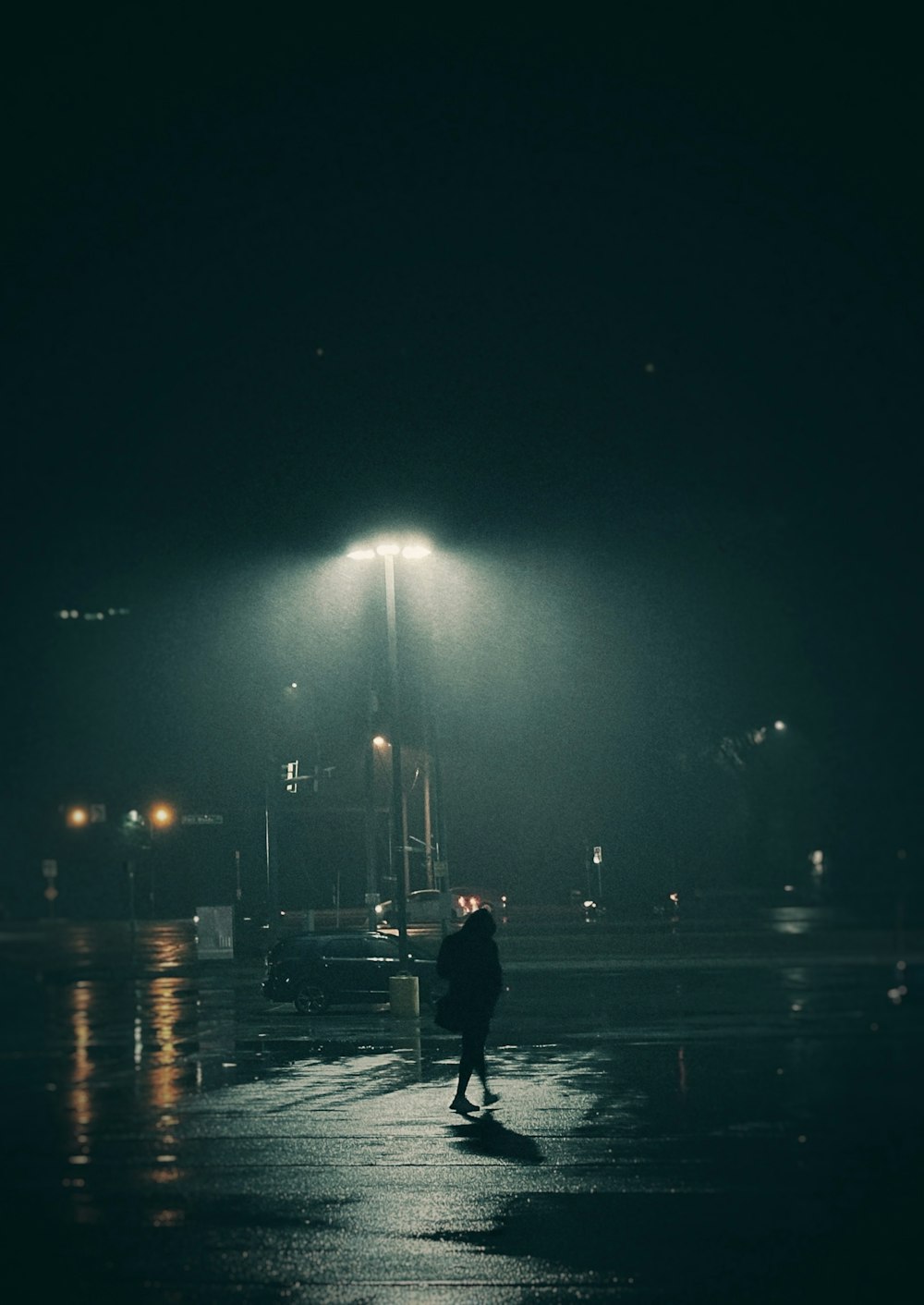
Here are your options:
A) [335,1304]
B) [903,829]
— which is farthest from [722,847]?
[335,1304]

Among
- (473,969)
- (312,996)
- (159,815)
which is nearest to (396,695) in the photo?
(312,996)

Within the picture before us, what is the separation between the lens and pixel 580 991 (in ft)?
95.9

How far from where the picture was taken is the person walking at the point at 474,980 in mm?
14930

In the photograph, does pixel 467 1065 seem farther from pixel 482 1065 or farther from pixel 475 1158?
pixel 475 1158

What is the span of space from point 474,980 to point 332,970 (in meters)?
13.0

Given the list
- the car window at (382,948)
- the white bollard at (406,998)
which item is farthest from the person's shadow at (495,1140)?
the car window at (382,948)

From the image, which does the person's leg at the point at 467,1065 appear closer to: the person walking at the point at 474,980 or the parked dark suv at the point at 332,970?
the person walking at the point at 474,980

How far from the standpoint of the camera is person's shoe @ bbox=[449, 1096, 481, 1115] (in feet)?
45.9

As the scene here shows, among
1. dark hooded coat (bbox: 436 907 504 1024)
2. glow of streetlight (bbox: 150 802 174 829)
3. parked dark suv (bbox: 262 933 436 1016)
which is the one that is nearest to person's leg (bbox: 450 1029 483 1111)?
dark hooded coat (bbox: 436 907 504 1024)

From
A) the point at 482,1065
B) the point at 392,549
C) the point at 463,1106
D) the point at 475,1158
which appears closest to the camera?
the point at 475,1158

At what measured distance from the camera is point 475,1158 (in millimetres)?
11453

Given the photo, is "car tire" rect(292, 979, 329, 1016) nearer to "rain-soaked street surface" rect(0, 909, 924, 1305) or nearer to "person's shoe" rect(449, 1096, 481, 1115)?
"rain-soaked street surface" rect(0, 909, 924, 1305)

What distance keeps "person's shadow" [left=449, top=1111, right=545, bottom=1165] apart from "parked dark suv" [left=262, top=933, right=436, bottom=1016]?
14.1 meters

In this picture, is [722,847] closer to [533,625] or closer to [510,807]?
[510,807]
